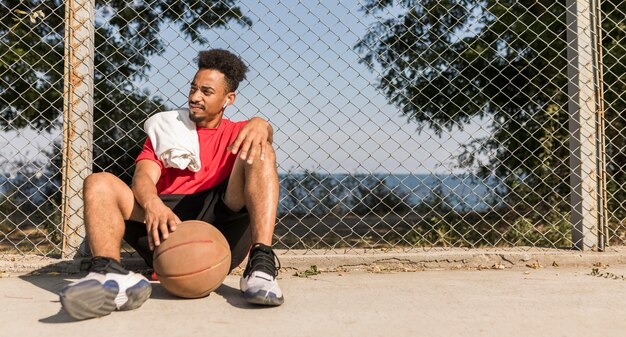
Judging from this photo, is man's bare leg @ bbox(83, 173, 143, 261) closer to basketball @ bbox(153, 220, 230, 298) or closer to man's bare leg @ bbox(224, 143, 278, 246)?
basketball @ bbox(153, 220, 230, 298)

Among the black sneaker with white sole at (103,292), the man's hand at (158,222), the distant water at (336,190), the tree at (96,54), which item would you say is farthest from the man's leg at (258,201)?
the distant water at (336,190)

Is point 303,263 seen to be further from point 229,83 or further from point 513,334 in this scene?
point 513,334

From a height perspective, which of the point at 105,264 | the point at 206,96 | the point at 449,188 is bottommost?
the point at 105,264

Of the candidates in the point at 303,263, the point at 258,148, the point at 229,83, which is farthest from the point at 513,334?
the point at 229,83

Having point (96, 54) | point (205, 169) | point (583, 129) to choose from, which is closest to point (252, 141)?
point (205, 169)

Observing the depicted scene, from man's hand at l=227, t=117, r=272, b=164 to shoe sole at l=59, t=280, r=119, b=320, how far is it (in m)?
0.89

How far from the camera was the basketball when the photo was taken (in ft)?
9.61

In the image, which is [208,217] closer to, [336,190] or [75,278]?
[75,278]

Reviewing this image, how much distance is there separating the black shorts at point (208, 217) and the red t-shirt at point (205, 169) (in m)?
0.06

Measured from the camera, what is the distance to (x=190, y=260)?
2924 mm

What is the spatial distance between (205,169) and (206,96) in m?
0.40

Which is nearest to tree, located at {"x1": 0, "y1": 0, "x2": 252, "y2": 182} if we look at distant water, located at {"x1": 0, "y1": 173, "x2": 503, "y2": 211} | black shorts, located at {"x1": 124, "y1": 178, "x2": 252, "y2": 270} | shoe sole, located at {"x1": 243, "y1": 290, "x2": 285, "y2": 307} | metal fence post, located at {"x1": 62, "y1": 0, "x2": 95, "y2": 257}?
distant water, located at {"x1": 0, "y1": 173, "x2": 503, "y2": 211}

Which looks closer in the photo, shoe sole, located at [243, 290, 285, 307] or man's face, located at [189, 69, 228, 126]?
shoe sole, located at [243, 290, 285, 307]

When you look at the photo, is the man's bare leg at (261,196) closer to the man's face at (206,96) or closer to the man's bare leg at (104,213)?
the man's face at (206,96)
